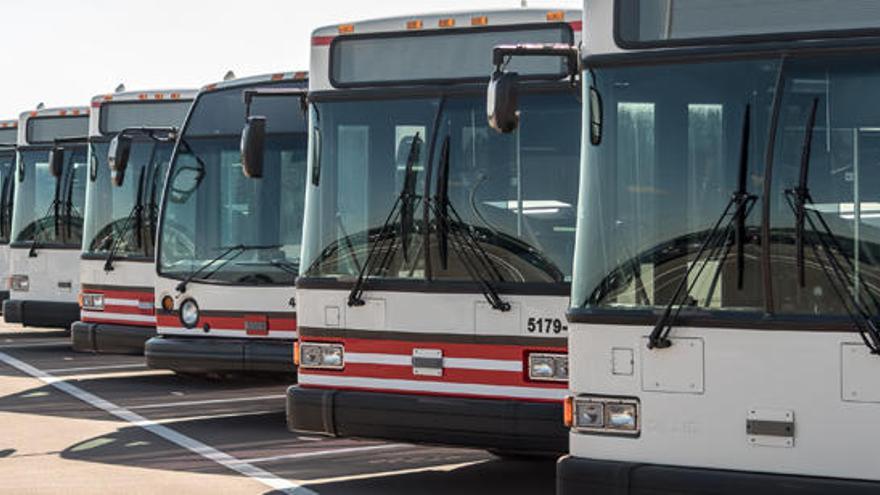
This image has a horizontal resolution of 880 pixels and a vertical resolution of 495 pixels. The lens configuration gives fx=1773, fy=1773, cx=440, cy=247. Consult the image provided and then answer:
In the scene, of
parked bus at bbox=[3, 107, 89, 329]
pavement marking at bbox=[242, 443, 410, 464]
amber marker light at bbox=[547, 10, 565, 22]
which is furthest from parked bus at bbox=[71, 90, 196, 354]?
amber marker light at bbox=[547, 10, 565, 22]

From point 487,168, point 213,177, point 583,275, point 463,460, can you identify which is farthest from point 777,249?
point 213,177

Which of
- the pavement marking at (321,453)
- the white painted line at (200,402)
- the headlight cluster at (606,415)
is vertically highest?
the headlight cluster at (606,415)

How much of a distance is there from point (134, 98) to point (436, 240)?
350 inches

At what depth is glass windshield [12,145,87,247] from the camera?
69.5ft

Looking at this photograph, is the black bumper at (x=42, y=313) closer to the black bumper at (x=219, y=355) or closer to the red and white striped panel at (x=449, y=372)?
the black bumper at (x=219, y=355)

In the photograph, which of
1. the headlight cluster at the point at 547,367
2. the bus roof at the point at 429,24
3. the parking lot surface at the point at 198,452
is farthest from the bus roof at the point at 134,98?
the headlight cluster at the point at 547,367

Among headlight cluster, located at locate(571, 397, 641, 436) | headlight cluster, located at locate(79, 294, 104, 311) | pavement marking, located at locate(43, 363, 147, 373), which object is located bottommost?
pavement marking, located at locate(43, 363, 147, 373)

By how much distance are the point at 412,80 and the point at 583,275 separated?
9.58ft

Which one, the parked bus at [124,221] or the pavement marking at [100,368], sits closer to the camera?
the parked bus at [124,221]

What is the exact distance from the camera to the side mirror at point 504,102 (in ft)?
26.3

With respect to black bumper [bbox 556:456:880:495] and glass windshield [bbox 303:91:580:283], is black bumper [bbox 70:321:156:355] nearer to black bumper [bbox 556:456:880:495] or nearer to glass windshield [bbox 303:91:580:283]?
glass windshield [bbox 303:91:580:283]

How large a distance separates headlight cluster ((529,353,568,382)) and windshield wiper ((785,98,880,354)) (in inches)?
107

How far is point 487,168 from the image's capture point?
10.0 meters

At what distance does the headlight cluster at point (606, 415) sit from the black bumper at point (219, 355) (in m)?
6.58
